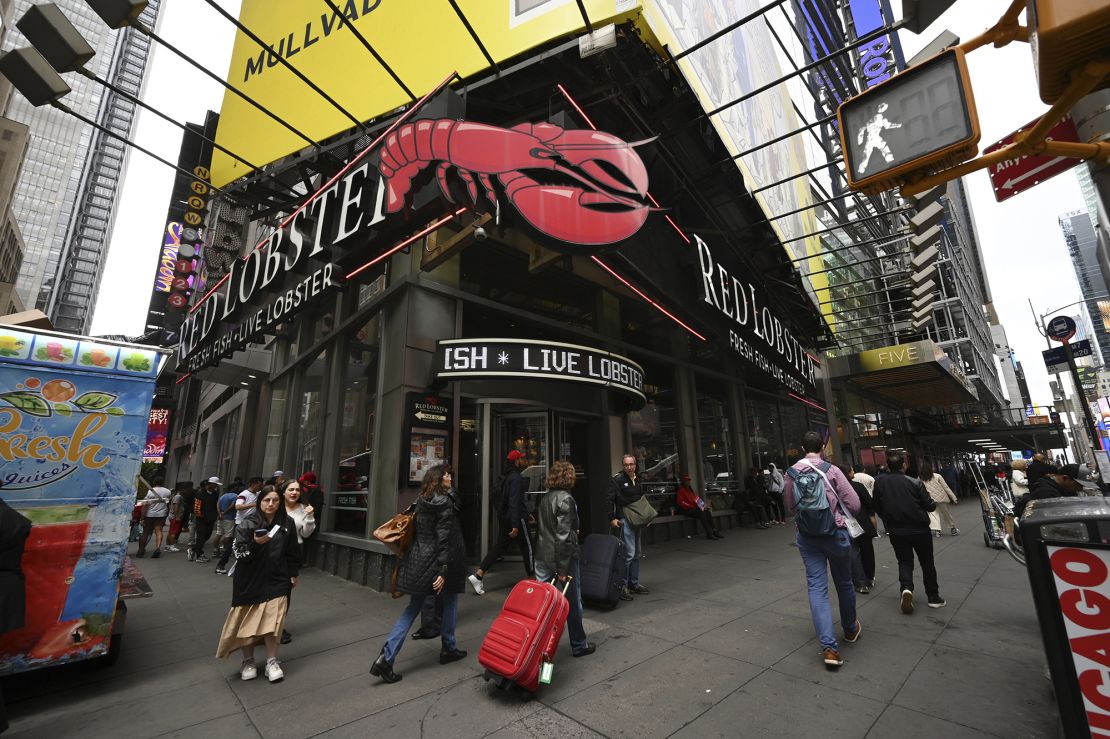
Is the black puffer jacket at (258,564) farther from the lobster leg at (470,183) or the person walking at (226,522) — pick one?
the person walking at (226,522)

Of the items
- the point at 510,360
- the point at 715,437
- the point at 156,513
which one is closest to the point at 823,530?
the point at 510,360

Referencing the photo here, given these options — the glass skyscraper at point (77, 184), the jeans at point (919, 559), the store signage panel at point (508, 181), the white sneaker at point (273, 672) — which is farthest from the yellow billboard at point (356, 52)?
the glass skyscraper at point (77, 184)

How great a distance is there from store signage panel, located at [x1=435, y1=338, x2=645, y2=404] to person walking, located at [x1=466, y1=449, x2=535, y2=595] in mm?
1363

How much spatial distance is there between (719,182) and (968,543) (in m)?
9.74

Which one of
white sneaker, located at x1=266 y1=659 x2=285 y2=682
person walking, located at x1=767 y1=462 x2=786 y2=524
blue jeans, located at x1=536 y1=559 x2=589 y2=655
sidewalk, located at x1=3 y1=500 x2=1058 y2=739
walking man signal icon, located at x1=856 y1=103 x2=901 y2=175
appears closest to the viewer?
walking man signal icon, located at x1=856 y1=103 x2=901 y2=175

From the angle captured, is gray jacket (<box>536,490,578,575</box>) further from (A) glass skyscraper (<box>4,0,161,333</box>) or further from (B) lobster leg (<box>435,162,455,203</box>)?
(A) glass skyscraper (<box>4,0,161,333</box>)

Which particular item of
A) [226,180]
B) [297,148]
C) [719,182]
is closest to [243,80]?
[226,180]

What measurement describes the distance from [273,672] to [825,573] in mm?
5057

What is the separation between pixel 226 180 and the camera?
1116cm

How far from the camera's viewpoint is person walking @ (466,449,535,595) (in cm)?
686

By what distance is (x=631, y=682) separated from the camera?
3877mm

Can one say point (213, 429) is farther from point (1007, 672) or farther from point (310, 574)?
point (1007, 672)

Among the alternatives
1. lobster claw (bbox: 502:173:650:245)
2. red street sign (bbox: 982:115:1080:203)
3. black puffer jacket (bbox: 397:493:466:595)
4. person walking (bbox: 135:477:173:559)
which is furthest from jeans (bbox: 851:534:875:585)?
person walking (bbox: 135:477:173:559)

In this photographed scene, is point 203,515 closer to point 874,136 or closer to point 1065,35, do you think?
point 874,136
